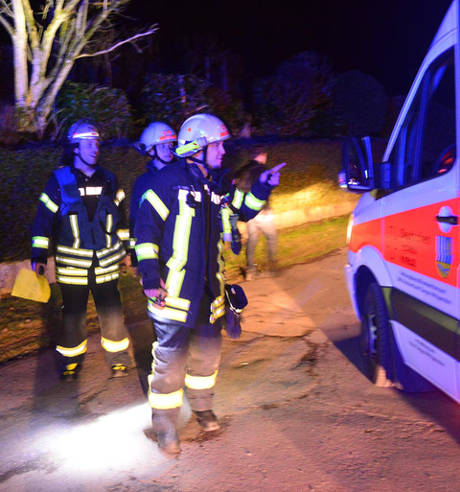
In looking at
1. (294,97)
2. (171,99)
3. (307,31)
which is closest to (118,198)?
(171,99)

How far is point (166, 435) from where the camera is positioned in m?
3.48

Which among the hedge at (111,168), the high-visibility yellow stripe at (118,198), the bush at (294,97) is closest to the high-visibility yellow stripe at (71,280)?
the high-visibility yellow stripe at (118,198)

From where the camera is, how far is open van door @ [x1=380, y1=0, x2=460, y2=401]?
307 centimetres

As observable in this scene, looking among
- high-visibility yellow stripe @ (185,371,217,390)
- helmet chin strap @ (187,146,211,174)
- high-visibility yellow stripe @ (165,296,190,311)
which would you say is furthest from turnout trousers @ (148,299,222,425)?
helmet chin strap @ (187,146,211,174)

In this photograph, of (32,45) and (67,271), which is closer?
(67,271)

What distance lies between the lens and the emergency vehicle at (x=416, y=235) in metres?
3.10

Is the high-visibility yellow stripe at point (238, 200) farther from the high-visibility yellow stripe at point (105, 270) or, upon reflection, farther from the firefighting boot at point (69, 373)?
the firefighting boot at point (69, 373)

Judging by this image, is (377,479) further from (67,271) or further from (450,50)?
(67,271)

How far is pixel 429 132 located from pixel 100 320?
2.75m

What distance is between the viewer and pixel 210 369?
3697 mm

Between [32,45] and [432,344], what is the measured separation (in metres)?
8.59

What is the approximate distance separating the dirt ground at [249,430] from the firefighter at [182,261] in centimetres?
32

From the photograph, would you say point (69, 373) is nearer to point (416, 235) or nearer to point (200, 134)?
point (200, 134)

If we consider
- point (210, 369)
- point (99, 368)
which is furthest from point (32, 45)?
point (210, 369)
